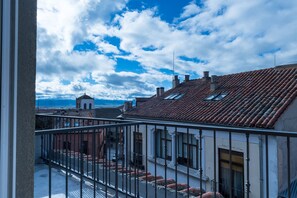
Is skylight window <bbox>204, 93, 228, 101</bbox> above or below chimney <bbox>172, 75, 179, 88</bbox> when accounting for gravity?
below

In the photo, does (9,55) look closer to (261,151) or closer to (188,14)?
(188,14)

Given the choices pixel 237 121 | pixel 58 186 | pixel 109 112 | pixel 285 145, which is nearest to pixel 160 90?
pixel 237 121

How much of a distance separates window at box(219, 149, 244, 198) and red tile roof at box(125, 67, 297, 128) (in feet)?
3.94

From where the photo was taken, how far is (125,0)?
4.20 metres

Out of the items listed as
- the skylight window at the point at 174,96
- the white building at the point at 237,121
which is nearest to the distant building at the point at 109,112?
the skylight window at the point at 174,96

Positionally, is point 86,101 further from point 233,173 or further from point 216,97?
point 233,173

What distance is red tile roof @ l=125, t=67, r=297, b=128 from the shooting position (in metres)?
8.06

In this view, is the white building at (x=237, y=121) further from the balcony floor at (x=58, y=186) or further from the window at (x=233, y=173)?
the balcony floor at (x=58, y=186)

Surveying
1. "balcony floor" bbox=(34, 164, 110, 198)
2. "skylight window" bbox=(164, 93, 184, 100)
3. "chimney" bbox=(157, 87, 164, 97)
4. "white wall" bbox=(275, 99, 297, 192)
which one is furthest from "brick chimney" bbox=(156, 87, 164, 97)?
"balcony floor" bbox=(34, 164, 110, 198)

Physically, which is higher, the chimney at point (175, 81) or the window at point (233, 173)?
the chimney at point (175, 81)

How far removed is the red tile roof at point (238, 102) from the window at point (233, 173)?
1.20m

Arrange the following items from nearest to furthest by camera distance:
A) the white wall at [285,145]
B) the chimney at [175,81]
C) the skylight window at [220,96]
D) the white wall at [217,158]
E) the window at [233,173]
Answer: the white wall at [285,145] < the white wall at [217,158] < the window at [233,173] < the skylight window at [220,96] < the chimney at [175,81]

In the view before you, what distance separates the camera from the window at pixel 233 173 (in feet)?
27.2

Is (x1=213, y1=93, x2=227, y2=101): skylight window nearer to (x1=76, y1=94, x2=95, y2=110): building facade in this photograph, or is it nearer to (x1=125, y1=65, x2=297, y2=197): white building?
(x1=125, y1=65, x2=297, y2=197): white building
